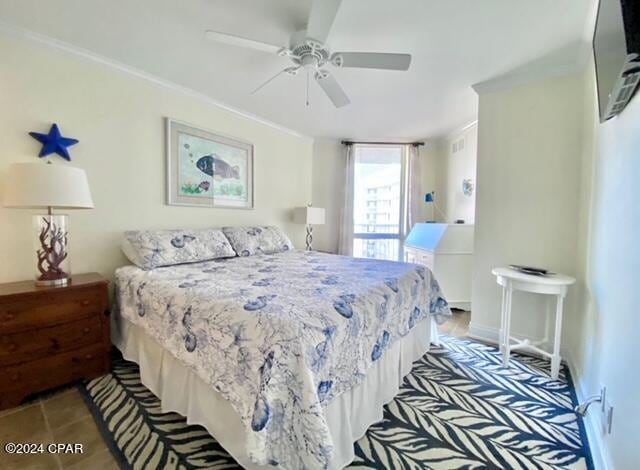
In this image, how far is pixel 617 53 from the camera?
3.55 feet

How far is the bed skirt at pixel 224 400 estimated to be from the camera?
132 cm

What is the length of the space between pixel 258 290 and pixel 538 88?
9.48ft

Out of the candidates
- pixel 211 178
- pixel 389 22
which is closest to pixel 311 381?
pixel 389 22

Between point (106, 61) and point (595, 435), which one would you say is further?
point (106, 61)

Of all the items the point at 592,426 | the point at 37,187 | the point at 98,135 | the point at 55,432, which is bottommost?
the point at 55,432

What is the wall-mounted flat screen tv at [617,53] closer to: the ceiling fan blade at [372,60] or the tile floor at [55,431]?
the ceiling fan blade at [372,60]

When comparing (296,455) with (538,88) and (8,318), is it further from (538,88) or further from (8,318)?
(538,88)

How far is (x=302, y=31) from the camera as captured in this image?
1.76 m

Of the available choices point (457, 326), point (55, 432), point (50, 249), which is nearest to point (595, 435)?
point (457, 326)

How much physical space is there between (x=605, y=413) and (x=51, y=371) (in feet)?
10.3

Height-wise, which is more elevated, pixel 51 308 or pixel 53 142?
pixel 53 142

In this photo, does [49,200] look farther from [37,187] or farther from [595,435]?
[595,435]

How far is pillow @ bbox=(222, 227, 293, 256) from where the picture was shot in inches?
→ 119

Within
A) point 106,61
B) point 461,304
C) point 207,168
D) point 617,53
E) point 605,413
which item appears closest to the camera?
point 617,53
